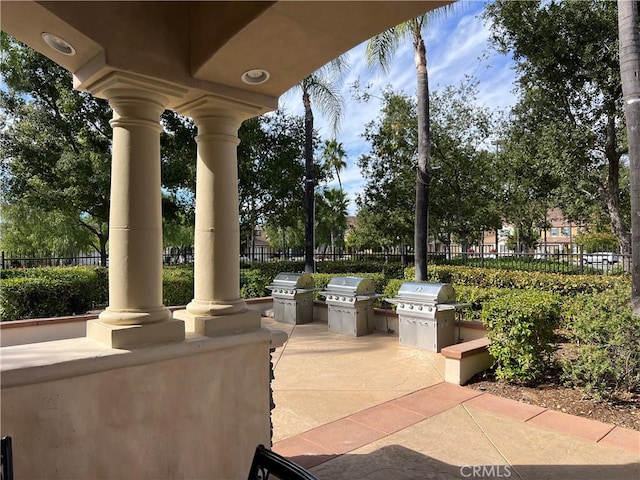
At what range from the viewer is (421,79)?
9.94 meters

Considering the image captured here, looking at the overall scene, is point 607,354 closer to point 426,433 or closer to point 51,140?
point 426,433

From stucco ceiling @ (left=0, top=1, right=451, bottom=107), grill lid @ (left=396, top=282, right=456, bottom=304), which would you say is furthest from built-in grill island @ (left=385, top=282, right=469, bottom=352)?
stucco ceiling @ (left=0, top=1, right=451, bottom=107)

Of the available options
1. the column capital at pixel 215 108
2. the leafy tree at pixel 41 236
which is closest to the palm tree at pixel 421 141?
the column capital at pixel 215 108

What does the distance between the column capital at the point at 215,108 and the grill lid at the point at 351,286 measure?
505cm

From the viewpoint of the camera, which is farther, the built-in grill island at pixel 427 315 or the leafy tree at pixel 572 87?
the leafy tree at pixel 572 87

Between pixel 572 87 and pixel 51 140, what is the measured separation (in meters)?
15.1

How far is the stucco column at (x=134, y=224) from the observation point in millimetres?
2479

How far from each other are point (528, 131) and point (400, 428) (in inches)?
474

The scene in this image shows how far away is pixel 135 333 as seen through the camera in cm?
242

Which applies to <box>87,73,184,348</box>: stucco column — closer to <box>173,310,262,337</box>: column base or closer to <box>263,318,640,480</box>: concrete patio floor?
<box>173,310,262,337</box>: column base

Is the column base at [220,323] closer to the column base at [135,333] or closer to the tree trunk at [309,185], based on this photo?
the column base at [135,333]

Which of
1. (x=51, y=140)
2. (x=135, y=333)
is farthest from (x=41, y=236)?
(x=135, y=333)

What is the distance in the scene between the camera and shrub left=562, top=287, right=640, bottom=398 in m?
4.12

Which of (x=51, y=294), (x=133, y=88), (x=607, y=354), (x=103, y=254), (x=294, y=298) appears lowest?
(x=607, y=354)
